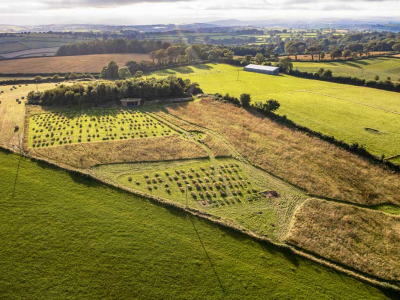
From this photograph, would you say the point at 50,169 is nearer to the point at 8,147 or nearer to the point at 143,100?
the point at 8,147

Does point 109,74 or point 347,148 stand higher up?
point 109,74

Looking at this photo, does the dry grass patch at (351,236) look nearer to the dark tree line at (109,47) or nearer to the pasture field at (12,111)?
the pasture field at (12,111)

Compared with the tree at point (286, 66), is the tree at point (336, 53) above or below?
above

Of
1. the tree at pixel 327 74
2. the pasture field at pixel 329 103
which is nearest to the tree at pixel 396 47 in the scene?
the tree at pixel 327 74

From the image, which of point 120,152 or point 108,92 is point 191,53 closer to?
point 108,92

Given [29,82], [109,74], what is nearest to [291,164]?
[109,74]

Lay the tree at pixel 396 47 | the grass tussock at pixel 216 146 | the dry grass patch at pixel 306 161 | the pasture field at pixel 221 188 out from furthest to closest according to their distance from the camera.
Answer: the tree at pixel 396 47 < the grass tussock at pixel 216 146 < the dry grass patch at pixel 306 161 < the pasture field at pixel 221 188
